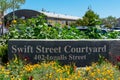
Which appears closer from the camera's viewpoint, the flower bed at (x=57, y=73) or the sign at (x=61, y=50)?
the flower bed at (x=57, y=73)

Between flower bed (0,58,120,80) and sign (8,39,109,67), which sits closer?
flower bed (0,58,120,80)

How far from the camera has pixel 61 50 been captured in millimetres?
10555

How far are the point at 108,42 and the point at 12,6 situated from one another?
45795 mm

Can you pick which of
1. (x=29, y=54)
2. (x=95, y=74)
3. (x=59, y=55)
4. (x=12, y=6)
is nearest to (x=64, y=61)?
(x=59, y=55)

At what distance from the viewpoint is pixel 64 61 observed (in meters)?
10.7

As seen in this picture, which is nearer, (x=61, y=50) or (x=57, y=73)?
(x=57, y=73)

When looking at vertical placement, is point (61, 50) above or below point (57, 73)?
above

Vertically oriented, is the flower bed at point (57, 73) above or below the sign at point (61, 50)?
below

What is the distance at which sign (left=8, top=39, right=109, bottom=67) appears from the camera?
1034 cm

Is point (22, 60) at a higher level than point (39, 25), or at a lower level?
lower

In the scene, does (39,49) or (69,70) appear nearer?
(69,70)

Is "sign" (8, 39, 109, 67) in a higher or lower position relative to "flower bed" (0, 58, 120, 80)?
higher

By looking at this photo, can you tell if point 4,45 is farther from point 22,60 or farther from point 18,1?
point 18,1

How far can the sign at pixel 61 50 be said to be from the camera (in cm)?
1034
